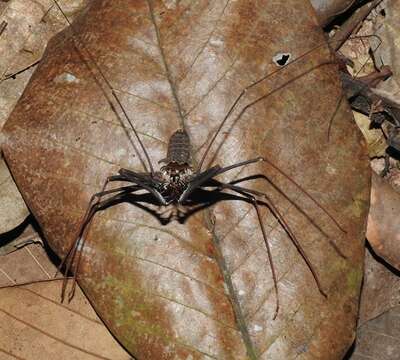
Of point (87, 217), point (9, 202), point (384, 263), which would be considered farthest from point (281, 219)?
point (9, 202)

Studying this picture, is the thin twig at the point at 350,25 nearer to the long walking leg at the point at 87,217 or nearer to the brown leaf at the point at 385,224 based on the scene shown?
the brown leaf at the point at 385,224

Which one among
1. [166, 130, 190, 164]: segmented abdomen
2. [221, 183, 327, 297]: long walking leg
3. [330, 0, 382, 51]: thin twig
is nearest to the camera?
[166, 130, 190, 164]: segmented abdomen

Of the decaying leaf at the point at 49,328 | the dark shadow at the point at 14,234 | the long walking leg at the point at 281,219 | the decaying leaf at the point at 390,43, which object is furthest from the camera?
the decaying leaf at the point at 390,43

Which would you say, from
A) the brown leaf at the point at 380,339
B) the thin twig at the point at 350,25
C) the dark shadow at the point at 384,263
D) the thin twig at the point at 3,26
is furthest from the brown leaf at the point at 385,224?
the thin twig at the point at 3,26

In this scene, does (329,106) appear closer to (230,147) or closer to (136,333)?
(230,147)

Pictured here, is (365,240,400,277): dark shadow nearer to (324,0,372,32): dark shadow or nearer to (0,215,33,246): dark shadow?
(324,0,372,32): dark shadow

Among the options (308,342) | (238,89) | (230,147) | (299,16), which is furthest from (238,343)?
(299,16)

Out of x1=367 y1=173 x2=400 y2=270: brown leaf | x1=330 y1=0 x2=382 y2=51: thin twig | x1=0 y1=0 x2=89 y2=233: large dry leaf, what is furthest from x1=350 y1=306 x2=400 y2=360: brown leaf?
x1=0 y1=0 x2=89 y2=233: large dry leaf
